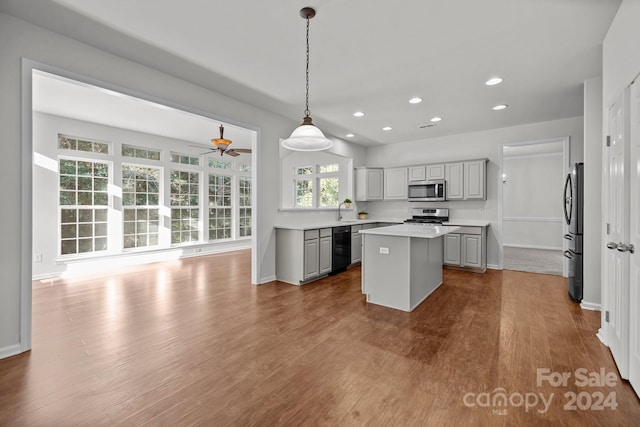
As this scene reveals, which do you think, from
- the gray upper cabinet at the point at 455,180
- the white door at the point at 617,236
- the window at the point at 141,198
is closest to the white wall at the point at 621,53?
the white door at the point at 617,236

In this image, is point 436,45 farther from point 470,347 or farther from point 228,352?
point 228,352

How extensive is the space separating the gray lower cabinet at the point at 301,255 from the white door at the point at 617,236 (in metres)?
3.41

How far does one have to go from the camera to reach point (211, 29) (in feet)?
8.32

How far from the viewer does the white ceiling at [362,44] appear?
226cm

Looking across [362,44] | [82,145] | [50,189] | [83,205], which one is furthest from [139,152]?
[362,44]

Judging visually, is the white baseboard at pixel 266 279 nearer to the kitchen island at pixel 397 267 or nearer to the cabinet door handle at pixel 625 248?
the kitchen island at pixel 397 267

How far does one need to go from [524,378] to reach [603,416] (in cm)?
42

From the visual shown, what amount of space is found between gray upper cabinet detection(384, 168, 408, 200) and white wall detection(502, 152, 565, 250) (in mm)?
4148

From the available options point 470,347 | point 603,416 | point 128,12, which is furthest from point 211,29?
point 603,416

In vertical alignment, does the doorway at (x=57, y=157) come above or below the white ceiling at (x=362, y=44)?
below

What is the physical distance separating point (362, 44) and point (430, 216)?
14.1ft

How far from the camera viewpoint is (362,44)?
109 inches

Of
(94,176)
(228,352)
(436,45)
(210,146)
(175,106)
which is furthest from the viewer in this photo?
(210,146)

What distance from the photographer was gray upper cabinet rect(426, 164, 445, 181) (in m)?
5.92
